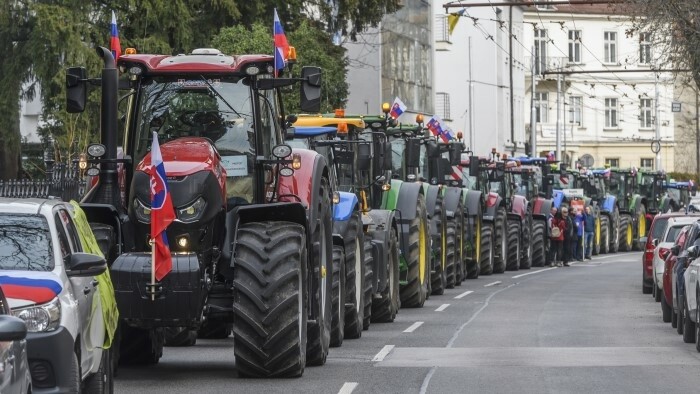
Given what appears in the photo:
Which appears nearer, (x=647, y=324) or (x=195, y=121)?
(x=195, y=121)

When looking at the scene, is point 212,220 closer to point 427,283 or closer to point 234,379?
point 234,379

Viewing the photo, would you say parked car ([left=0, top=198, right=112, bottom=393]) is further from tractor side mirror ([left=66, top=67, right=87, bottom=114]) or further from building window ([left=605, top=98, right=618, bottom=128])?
building window ([left=605, top=98, right=618, bottom=128])

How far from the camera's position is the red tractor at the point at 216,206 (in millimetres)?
14109

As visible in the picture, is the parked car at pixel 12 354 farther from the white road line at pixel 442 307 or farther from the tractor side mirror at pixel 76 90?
the white road line at pixel 442 307

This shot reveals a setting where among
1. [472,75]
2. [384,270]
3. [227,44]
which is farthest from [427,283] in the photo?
[472,75]

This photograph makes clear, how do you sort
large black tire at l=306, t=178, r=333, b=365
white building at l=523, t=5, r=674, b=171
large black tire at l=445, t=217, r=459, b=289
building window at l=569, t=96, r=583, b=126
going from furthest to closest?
building window at l=569, t=96, r=583, b=126 → white building at l=523, t=5, r=674, b=171 → large black tire at l=445, t=217, r=459, b=289 → large black tire at l=306, t=178, r=333, b=365

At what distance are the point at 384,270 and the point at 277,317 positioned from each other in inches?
338

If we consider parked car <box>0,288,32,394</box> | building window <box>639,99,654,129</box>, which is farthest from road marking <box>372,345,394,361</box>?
building window <box>639,99,654,129</box>

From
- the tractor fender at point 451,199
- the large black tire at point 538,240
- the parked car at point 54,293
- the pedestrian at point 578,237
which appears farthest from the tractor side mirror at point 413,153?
the pedestrian at point 578,237

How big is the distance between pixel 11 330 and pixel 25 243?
3.39 meters

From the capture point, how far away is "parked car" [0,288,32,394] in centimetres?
783

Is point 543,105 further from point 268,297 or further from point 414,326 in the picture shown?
point 268,297

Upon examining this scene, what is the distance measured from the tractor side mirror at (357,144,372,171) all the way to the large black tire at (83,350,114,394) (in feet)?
36.1

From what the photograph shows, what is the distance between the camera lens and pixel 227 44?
32.8 metres
